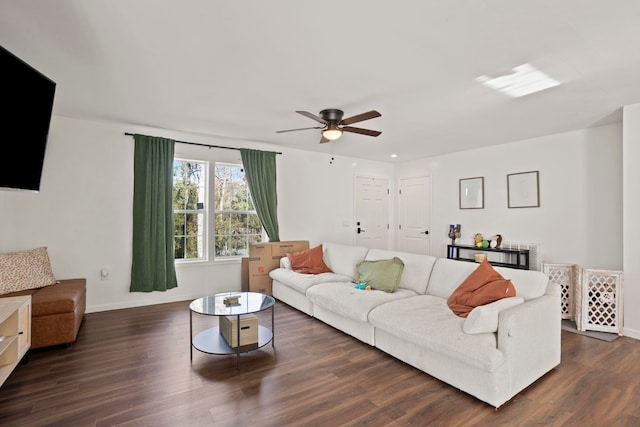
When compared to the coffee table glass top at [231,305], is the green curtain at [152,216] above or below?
above

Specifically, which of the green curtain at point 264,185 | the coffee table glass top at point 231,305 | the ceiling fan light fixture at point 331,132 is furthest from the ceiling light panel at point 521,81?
the green curtain at point 264,185

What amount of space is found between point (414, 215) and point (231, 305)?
478 cm

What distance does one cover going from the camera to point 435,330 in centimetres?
239

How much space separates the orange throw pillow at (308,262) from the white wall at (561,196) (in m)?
2.89

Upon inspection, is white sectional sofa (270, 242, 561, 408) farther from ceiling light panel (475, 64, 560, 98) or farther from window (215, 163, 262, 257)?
window (215, 163, 262, 257)

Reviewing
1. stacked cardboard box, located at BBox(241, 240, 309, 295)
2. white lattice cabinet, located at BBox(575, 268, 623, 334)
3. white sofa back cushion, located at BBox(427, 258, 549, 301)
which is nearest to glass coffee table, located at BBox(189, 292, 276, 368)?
stacked cardboard box, located at BBox(241, 240, 309, 295)

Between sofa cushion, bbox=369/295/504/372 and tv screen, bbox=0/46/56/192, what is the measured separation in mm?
3027

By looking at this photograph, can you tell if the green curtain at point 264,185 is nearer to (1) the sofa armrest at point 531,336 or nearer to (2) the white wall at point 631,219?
(1) the sofa armrest at point 531,336

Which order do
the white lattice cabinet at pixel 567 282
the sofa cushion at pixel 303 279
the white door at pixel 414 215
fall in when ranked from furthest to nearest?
1. the white door at pixel 414 215
2. the sofa cushion at pixel 303 279
3. the white lattice cabinet at pixel 567 282

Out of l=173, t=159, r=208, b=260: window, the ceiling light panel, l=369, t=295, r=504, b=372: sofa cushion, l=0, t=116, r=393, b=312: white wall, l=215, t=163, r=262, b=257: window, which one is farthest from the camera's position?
l=215, t=163, r=262, b=257: window

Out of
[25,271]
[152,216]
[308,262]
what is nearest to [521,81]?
[308,262]

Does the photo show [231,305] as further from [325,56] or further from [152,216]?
[325,56]

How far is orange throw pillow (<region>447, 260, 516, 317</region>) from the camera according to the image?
2.52 m

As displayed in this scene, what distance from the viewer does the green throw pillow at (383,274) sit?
353cm
